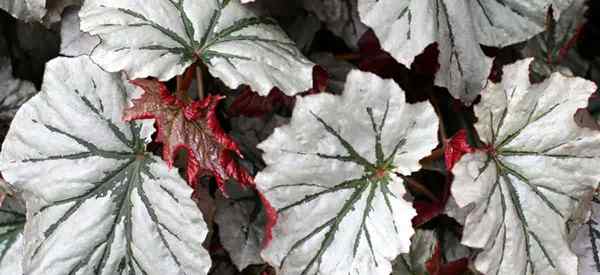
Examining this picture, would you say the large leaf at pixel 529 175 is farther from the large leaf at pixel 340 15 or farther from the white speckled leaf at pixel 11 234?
the white speckled leaf at pixel 11 234

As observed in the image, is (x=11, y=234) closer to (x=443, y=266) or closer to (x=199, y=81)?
(x=199, y=81)

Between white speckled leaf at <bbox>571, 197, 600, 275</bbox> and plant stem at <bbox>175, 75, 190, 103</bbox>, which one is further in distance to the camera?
white speckled leaf at <bbox>571, 197, 600, 275</bbox>

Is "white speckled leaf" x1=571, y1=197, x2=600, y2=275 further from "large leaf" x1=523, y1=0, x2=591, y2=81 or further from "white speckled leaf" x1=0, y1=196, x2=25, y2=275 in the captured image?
"white speckled leaf" x1=0, y1=196, x2=25, y2=275

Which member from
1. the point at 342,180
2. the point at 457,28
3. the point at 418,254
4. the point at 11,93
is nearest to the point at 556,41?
the point at 457,28

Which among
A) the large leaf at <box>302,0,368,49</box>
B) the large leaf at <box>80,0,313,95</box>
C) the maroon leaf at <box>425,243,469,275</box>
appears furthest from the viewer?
the large leaf at <box>302,0,368,49</box>

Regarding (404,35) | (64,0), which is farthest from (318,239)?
(64,0)

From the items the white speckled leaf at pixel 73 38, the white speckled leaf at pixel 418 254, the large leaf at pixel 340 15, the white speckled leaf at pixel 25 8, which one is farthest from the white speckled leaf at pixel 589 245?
the white speckled leaf at pixel 25 8

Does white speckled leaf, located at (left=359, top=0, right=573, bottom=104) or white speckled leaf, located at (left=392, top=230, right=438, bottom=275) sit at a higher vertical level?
white speckled leaf, located at (left=359, top=0, right=573, bottom=104)

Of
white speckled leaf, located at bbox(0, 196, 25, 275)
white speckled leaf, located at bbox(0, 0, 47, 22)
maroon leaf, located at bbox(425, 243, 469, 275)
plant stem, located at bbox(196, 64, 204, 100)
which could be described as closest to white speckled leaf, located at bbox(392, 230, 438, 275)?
maroon leaf, located at bbox(425, 243, 469, 275)
